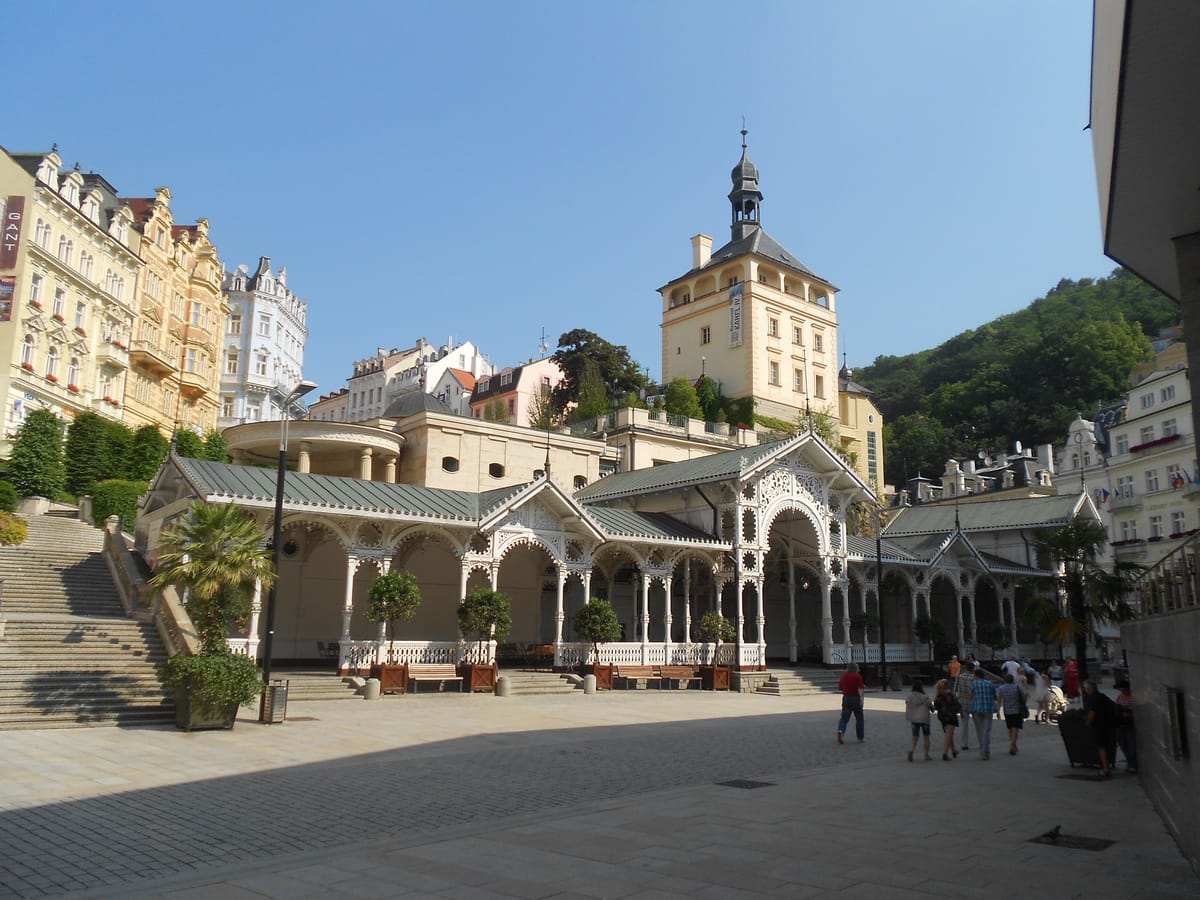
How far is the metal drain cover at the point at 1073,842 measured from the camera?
9031 millimetres

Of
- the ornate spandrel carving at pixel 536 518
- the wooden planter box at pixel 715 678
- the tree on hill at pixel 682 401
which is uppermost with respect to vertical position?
the tree on hill at pixel 682 401

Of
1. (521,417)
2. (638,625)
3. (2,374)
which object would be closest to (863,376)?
(521,417)

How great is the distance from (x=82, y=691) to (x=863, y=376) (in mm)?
112299

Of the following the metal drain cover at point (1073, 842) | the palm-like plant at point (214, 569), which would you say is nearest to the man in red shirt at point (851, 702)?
the metal drain cover at point (1073, 842)

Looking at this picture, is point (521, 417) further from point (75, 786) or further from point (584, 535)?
point (75, 786)

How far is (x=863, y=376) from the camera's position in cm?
11869

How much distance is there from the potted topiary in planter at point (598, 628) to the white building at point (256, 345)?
183 ft

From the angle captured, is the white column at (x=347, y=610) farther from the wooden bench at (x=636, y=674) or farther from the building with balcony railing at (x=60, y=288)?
the building with balcony railing at (x=60, y=288)

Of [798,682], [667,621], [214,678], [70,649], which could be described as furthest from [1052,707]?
[70,649]

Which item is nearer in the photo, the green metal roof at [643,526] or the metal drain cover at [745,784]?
the metal drain cover at [745,784]

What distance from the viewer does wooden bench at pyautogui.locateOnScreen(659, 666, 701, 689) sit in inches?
1169

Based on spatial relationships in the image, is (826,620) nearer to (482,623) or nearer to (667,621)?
(667,621)

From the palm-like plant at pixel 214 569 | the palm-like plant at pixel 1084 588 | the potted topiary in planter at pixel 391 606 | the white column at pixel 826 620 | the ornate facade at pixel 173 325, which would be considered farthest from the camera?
the ornate facade at pixel 173 325

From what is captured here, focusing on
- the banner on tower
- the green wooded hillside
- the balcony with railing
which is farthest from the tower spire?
the balcony with railing
